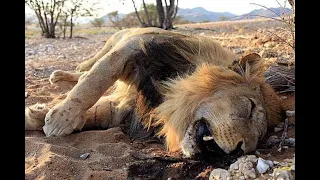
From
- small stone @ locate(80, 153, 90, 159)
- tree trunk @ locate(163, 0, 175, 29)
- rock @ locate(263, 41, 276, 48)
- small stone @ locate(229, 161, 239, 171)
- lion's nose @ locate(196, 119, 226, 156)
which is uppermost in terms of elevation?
tree trunk @ locate(163, 0, 175, 29)

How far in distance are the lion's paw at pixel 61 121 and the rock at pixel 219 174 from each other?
4.34 ft

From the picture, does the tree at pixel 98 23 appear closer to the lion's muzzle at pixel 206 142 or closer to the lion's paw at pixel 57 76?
the lion's paw at pixel 57 76

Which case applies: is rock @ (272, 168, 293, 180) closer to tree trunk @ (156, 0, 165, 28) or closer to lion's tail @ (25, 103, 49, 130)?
lion's tail @ (25, 103, 49, 130)

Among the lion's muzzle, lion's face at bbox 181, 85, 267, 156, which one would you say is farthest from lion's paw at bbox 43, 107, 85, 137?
the lion's muzzle

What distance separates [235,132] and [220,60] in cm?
96

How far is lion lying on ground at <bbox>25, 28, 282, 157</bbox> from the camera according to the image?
2.57 meters

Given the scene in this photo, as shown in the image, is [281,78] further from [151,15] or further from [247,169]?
[151,15]

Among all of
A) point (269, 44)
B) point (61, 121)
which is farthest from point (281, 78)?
point (269, 44)

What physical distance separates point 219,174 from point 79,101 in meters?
1.36

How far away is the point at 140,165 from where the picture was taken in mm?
2629

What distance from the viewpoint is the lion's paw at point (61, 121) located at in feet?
10.6

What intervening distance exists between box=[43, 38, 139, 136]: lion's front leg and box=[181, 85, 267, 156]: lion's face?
34.9 inches
